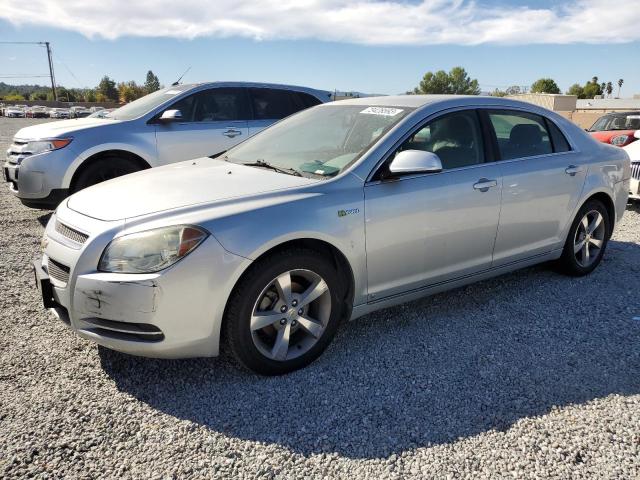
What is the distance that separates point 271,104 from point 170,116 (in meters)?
1.60

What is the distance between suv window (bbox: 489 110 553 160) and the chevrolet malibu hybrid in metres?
0.01

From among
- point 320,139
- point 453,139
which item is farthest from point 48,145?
point 453,139

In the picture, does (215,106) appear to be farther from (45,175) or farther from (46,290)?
(46,290)

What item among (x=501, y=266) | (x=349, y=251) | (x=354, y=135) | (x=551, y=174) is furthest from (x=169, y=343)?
(x=551, y=174)

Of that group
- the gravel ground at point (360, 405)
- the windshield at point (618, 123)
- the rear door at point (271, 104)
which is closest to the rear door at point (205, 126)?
the rear door at point (271, 104)

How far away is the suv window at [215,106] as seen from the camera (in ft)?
22.6

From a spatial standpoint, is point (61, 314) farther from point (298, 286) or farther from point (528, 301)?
point (528, 301)

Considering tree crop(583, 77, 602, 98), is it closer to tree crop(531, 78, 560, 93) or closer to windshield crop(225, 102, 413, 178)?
tree crop(531, 78, 560, 93)

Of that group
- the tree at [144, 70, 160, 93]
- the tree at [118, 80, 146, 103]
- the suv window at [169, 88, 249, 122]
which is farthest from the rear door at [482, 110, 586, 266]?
the tree at [118, 80, 146, 103]

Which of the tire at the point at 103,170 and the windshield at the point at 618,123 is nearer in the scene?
the tire at the point at 103,170

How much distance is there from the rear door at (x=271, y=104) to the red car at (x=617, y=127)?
6862 millimetres

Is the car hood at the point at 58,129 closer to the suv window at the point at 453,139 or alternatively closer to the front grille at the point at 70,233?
the front grille at the point at 70,233

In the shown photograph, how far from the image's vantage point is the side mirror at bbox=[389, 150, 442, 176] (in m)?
3.14

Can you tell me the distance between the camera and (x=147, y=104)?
6891 mm
